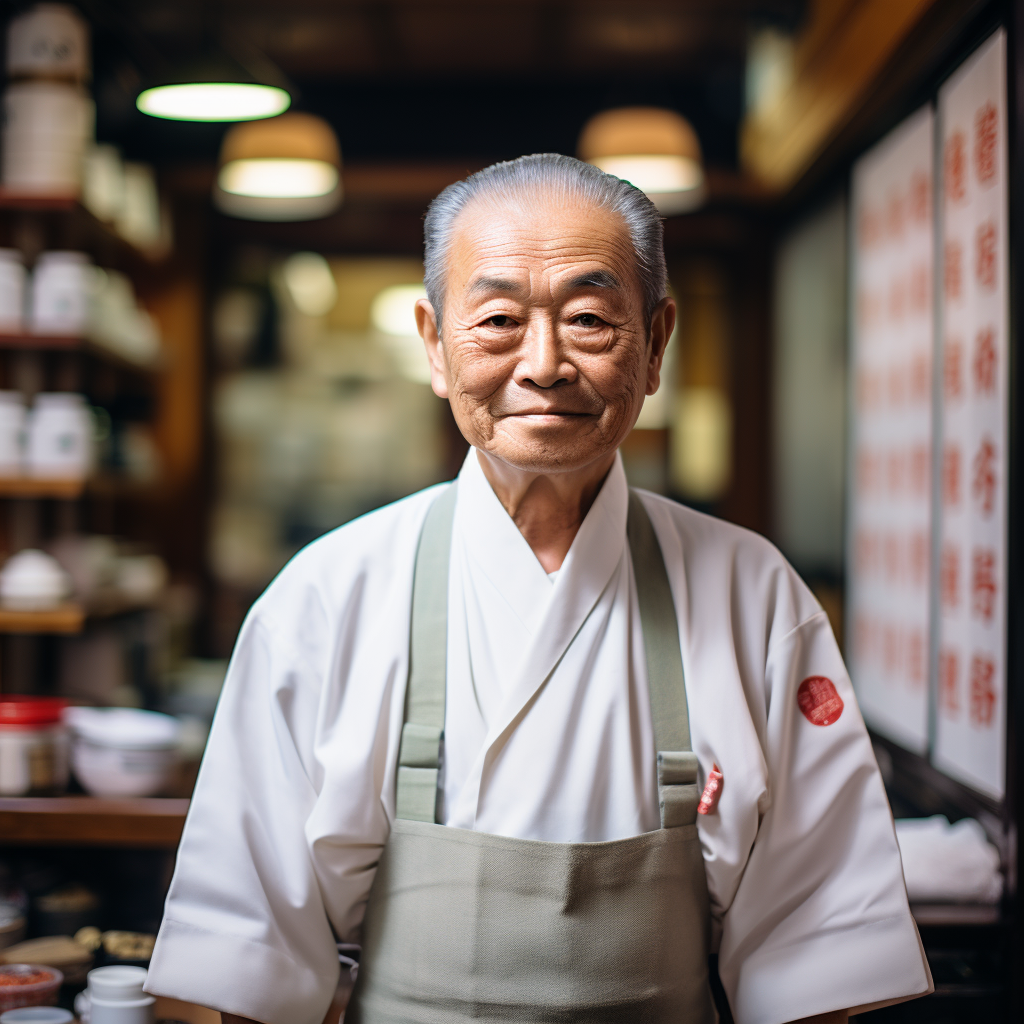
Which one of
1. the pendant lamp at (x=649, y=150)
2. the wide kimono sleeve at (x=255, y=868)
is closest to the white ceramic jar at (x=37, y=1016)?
the wide kimono sleeve at (x=255, y=868)

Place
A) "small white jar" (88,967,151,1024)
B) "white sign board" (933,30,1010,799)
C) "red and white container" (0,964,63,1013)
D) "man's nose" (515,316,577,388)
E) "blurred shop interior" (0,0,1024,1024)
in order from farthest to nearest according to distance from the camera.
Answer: "blurred shop interior" (0,0,1024,1024), "white sign board" (933,30,1010,799), "red and white container" (0,964,63,1013), "small white jar" (88,967,151,1024), "man's nose" (515,316,577,388)

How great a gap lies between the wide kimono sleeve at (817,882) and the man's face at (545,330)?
1.47 feet

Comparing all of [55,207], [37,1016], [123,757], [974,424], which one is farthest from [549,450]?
[55,207]

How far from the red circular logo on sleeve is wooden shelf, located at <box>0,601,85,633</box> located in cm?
225

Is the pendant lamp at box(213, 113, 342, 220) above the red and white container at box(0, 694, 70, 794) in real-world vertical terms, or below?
above

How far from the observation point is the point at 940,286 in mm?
2725

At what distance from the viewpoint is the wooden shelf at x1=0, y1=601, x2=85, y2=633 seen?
298 cm

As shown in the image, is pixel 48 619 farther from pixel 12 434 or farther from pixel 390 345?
pixel 390 345

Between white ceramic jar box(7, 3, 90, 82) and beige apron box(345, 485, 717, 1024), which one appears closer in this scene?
beige apron box(345, 485, 717, 1024)

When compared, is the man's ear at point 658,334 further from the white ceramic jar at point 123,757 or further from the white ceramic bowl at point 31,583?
the white ceramic bowl at point 31,583

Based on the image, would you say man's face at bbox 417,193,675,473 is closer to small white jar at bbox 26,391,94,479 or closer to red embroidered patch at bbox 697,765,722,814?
red embroidered patch at bbox 697,765,722,814

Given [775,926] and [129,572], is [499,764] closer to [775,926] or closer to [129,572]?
[775,926]

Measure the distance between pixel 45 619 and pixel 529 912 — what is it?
7.02ft

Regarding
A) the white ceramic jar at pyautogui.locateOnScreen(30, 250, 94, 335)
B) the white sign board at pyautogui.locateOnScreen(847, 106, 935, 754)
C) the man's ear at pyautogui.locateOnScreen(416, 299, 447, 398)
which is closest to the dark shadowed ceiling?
the white ceramic jar at pyautogui.locateOnScreen(30, 250, 94, 335)
